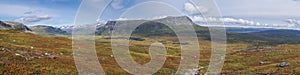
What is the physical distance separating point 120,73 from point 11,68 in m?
22.6

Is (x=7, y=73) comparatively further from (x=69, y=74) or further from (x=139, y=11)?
(x=139, y=11)

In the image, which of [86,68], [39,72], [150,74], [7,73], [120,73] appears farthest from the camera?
[150,74]

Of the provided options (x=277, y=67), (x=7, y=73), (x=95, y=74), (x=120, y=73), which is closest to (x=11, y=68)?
(x=7, y=73)

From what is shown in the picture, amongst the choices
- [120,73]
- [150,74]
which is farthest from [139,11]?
[150,74]

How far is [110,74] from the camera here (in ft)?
198

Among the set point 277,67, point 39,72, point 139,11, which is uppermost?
point 139,11

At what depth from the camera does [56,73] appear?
50219 millimetres

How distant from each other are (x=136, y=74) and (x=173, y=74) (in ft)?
61.6

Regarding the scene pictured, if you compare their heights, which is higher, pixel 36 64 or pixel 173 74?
pixel 36 64

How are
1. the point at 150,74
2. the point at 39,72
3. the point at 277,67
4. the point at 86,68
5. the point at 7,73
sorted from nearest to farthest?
the point at 7,73
the point at 39,72
the point at 86,68
the point at 150,74
the point at 277,67

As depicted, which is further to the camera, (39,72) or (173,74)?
(173,74)

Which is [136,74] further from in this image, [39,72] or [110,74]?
[39,72]

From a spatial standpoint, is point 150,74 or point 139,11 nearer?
point 139,11

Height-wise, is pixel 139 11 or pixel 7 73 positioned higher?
pixel 139 11
